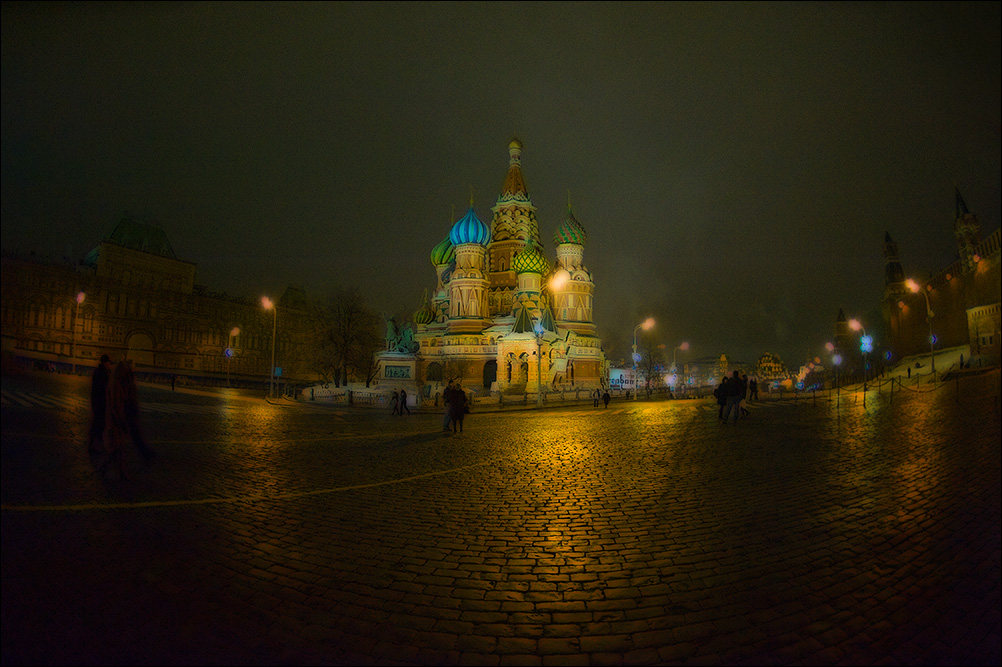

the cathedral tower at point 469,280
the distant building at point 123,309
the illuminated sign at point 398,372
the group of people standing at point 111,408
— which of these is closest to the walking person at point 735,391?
the distant building at point 123,309

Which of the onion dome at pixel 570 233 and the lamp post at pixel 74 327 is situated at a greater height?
the onion dome at pixel 570 233

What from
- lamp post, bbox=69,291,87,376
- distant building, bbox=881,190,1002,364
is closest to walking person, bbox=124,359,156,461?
lamp post, bbox=69,291,87,376

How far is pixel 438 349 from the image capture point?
52938mm

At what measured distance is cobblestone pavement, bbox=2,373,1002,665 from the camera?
2906 millimetres

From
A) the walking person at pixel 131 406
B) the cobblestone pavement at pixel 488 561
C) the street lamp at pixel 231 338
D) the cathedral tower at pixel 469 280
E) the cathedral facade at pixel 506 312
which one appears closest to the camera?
the cobblestone pavement at pixel 488 561

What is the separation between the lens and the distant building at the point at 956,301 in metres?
40.0

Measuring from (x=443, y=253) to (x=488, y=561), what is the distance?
213ft

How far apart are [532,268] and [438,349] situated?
14.4 m

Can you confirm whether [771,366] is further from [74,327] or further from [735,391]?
[74,327]

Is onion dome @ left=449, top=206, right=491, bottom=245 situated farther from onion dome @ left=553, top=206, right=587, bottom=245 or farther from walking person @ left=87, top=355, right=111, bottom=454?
walking person @ left=87, top=355, right=111, bottom=454

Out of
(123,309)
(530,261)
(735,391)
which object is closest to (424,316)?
(530,261)

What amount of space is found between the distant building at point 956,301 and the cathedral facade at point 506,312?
93.4ft

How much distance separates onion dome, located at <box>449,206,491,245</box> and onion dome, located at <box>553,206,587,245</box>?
28.9 feet

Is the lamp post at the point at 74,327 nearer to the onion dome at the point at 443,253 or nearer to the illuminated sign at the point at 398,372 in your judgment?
the illuminated sign at the point at 398,372
